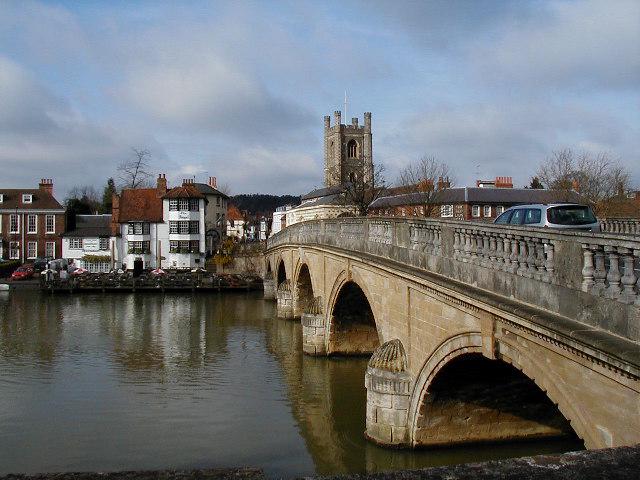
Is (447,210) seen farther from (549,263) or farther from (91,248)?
(549,263)

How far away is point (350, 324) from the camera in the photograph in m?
22.8

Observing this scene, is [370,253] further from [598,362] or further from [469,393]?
[598,362]

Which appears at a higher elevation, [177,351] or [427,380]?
[427,380]

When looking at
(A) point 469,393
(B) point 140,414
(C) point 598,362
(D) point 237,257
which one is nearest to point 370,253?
(A) point 469,393

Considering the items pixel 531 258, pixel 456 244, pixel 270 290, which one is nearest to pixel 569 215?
pixel 456 244

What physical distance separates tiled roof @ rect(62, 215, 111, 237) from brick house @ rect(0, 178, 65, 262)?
5.85 feet

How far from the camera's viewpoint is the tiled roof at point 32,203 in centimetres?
5797

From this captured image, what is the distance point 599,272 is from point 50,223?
5940 centimetres

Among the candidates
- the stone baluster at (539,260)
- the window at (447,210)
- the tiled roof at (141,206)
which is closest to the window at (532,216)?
the stone baluster at (539,260)

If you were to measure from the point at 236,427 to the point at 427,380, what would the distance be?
19.2 feet

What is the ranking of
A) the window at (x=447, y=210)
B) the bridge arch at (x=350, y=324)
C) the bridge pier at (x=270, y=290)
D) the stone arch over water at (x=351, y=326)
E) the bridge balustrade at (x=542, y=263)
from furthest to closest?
the window at (x=447, y=210), the bridge pier at (x=270, y=290), the stone arch over water at (x=351, y=326), the bridge arch at (x=350, y=324), the bridge balustrade at (x=542, y=263)

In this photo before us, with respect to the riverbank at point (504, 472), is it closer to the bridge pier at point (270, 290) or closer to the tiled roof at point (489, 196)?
the bridge pier at point (270, 290)

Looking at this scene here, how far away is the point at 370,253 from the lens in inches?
639

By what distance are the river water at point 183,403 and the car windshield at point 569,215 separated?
5.10 m
